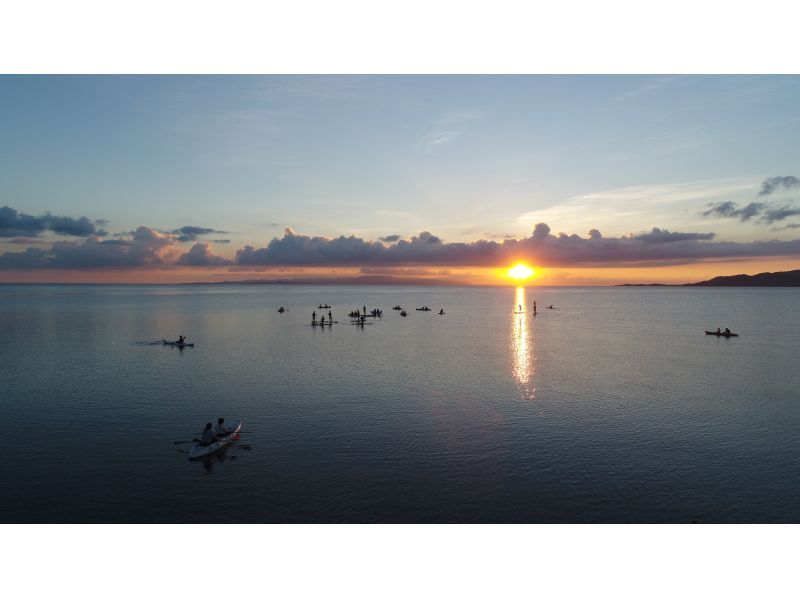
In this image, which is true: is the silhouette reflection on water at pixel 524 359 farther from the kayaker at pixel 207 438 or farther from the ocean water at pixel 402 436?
the kayaker at pixel 207 438

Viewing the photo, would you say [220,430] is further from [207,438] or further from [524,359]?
[524,359]

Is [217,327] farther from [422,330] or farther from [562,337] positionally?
[562,337]

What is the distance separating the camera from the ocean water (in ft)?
78.6

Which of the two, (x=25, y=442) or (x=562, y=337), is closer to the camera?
(x=25, y=442)

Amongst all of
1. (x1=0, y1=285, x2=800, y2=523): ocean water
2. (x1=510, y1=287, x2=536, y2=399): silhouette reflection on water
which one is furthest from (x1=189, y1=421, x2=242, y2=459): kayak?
(x1=510, y1=287, x2=536, y2=399): silhouette reflection on water

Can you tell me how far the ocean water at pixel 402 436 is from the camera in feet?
78.6

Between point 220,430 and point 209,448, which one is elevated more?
point 220,430

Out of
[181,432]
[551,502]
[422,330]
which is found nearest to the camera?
[551,502]

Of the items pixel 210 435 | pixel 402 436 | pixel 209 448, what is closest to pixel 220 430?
pixel 210 435

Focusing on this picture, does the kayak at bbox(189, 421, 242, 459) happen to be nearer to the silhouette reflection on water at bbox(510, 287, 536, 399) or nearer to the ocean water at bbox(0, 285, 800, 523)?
the ocean water at bbox(0, 285, 800, 523)

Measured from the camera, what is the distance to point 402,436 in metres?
33.8

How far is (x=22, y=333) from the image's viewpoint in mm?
93938

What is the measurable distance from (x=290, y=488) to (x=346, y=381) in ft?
85.3

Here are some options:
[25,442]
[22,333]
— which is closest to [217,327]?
[22,333]
